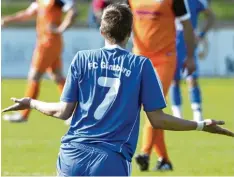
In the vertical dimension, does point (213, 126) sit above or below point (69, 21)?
above

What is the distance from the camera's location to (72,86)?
21.4 feet

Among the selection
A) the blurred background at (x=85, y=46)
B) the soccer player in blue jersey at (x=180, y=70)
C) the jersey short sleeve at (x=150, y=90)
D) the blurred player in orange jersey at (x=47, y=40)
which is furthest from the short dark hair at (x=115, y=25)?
the blurred background at (x=85, y=46)

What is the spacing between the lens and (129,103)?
6.47 metres

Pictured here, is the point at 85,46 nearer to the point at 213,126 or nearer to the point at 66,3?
the point at 66,3

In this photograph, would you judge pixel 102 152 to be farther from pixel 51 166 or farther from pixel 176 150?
pixel 176 150

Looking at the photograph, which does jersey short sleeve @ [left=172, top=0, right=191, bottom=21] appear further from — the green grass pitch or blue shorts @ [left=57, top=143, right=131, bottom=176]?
blue shorts @ [left=57, top=143, right=131, bottom=176]

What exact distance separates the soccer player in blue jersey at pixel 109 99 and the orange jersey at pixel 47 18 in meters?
10.1

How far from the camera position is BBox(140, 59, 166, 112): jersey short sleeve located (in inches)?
255

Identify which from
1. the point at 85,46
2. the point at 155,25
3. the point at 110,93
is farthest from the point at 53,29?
the point at 85,46

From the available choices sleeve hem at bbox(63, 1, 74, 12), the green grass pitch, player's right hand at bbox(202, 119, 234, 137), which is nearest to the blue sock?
the green grass pitch

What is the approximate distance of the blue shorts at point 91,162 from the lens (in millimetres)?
6352

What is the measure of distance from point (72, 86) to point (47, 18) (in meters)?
10.2

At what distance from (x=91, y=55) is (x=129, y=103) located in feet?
1.36

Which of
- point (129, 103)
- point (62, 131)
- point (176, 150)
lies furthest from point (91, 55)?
point (62, 131)
